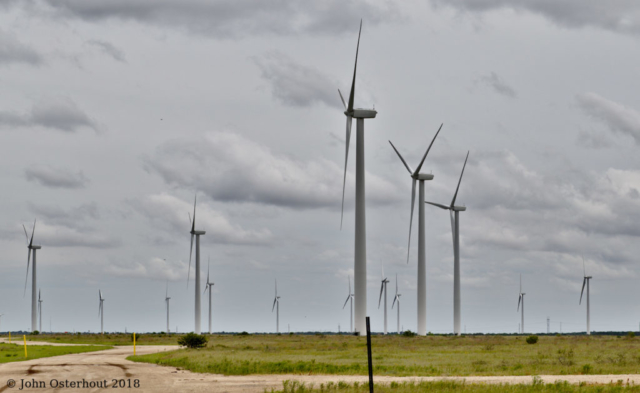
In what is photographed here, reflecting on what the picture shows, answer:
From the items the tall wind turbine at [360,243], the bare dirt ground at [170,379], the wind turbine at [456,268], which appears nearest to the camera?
the bare dirt ground at [170,379]

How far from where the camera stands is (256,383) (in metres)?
38.2

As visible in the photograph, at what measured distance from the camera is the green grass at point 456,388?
3269cm

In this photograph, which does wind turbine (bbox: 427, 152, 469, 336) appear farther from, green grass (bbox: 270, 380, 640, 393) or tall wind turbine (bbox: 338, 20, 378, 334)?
green grass (bbox: 270, 380, 640, 393)

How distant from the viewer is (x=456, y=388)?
33.9 m

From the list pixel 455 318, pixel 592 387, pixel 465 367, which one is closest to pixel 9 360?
pixel 465 367

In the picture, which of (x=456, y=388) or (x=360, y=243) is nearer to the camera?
(x=456, y=388)

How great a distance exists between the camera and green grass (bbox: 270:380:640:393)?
32688 millimetres

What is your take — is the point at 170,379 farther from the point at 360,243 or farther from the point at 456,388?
the point at 360,243

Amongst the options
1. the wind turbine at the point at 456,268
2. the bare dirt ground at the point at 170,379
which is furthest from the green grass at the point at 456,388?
the wind turbine at the point at 456,268

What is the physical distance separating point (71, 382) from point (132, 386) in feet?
14.0

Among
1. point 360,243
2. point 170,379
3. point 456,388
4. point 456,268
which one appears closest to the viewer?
point 456,388

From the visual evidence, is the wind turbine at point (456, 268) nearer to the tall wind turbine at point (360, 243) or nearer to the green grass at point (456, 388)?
the tall wind turbine at point (360, 243)

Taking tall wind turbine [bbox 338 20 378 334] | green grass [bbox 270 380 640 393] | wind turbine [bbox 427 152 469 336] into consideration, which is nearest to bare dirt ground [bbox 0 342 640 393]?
green grass [bbox 270 380 640 393]

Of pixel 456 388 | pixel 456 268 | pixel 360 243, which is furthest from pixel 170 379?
pixel 456 268
